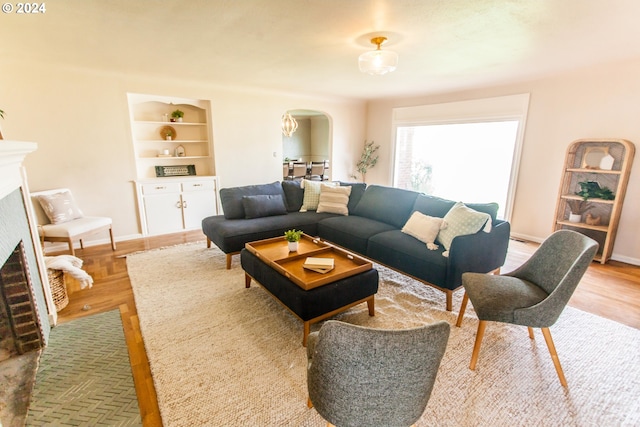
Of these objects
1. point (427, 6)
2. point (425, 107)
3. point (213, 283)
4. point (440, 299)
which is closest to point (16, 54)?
point (213, 283)

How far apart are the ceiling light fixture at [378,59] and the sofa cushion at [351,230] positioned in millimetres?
1643

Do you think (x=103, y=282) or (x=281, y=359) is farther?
(x=103, y=282)

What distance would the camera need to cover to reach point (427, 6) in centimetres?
200

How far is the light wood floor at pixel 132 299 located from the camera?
72.9 inches

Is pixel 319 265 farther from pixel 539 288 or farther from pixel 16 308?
pixel 16 308

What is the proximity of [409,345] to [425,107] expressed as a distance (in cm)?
545

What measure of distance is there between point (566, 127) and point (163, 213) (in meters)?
5.83

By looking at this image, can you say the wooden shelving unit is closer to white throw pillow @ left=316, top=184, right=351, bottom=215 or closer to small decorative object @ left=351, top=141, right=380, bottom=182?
white throw pillow @ left=316, top=184, right=351, bottom=215

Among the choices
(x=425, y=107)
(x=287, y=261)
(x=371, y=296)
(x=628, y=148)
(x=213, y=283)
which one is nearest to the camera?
(x=371, y=296)

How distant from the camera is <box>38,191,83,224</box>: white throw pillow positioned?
344 cm

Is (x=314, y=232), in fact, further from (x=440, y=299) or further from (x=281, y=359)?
(x=281, y=359)

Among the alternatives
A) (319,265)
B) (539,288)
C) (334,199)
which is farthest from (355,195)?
(539,288)

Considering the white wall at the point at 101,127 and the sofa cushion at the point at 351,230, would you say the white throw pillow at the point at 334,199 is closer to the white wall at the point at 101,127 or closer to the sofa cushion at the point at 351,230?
the sofa cushion at the point at 351,230

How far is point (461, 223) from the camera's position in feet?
8.73
